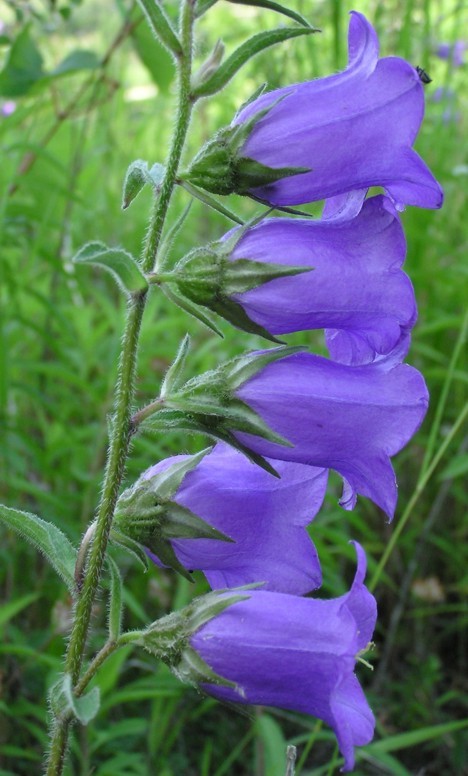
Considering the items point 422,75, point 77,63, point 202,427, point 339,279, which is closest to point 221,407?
point 202,427

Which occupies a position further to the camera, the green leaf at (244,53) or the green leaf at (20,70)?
the green leaf at (20,70)

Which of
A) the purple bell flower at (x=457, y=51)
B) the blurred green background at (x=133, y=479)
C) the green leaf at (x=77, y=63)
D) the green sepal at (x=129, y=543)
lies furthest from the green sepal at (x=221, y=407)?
the purple bell flower at (x=457, y=51)

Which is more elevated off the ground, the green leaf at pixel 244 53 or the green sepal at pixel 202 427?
the green leaf at pixel 244 53

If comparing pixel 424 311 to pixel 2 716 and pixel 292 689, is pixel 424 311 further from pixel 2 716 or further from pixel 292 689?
pixel 292 689

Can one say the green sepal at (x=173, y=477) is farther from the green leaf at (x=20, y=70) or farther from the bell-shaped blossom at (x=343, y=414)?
the green leaf at (x=20, y=70)

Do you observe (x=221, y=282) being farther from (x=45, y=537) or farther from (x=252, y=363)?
(x=45, y=537)

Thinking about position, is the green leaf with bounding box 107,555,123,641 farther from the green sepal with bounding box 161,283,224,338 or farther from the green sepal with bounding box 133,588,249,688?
the green sepal with bounding box 161,283,224,338

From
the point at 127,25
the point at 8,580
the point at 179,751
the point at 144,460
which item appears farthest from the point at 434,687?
the point at 127,25

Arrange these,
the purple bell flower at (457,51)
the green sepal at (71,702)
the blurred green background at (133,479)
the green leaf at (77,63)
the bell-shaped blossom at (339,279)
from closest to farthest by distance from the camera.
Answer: the green sepal at (71,702)
the bell-shaped blossom at (339,279)
the blurred green background at (133,479)
the green leaf at (77,63)
the purple bell flower at (457,51)
